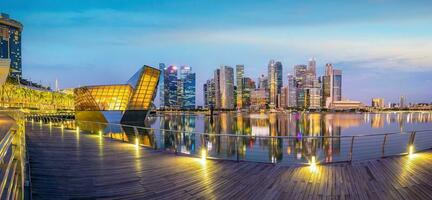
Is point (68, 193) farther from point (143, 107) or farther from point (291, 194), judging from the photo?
point (143, 107)

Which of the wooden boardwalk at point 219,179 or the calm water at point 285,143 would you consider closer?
the wooden boardwalk at point 219,179

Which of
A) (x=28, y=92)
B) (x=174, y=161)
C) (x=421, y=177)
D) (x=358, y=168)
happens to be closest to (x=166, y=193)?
(x=174, y=161)

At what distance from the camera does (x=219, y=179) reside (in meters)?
7.44

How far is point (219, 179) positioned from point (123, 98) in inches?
1940

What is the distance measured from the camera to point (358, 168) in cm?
841

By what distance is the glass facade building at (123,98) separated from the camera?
173 feet

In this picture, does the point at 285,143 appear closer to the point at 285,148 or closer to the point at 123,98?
the point at 285,148

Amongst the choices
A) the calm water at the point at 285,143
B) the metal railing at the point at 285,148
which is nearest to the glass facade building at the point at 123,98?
the calm water at the point at 285,143

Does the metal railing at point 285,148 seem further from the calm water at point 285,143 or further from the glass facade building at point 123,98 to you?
the glass facade building at point 123,98

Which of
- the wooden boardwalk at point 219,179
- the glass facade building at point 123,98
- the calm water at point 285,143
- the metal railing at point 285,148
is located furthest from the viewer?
the glass facade building at point 123,98

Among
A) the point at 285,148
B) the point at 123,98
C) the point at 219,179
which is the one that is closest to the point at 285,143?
the point at 285,148

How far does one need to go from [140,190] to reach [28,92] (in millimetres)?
103208

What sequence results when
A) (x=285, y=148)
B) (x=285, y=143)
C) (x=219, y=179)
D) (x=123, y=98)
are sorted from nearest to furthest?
(x=219, y=179)
(x=285, y=148)
(x=285, y=143)
(x=123, y=98)

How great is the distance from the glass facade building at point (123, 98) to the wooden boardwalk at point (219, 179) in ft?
144
